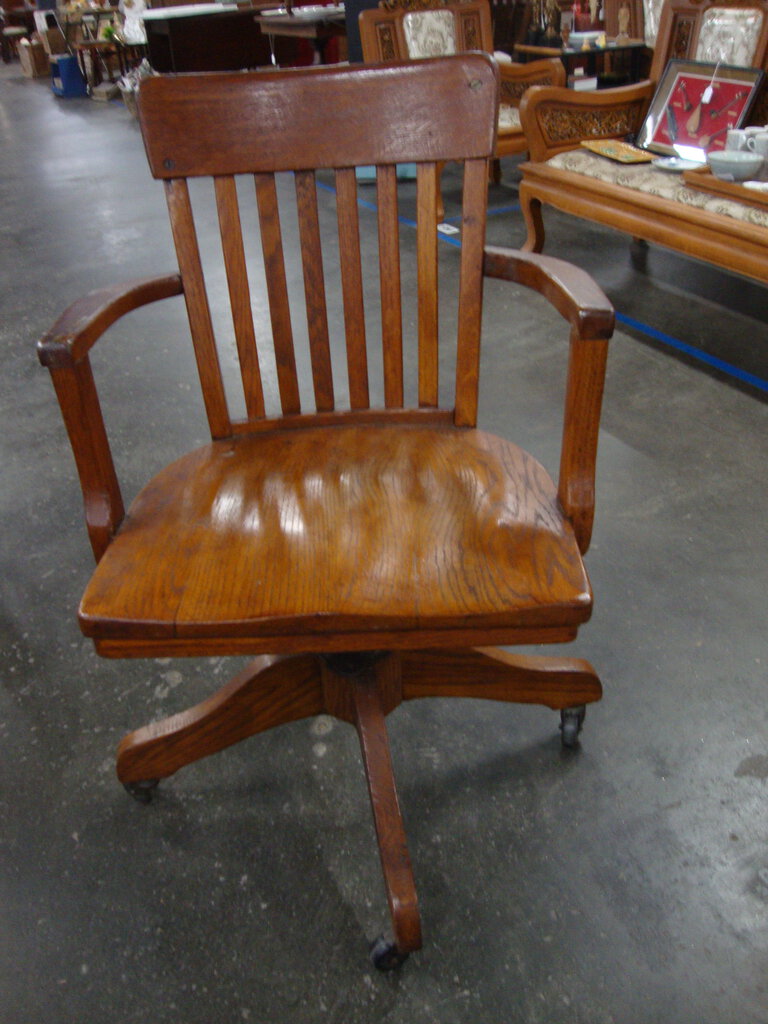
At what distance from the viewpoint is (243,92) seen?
106 cm

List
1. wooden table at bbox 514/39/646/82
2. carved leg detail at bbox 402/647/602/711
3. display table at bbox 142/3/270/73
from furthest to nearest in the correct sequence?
1. display table at bbox 142/3/270/73
2. wooden table at bbox 514/39/646/82
3. carved leg detail at bbox 402/647/602/711

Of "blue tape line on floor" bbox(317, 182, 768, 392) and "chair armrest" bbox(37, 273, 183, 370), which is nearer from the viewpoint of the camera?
"chair armrest" bbox(37, 273, 183, 370)

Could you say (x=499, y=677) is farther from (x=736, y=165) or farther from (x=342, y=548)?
(x=736, y=165)

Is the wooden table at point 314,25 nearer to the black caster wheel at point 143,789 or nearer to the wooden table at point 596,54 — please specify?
the wooden table at point 596,54

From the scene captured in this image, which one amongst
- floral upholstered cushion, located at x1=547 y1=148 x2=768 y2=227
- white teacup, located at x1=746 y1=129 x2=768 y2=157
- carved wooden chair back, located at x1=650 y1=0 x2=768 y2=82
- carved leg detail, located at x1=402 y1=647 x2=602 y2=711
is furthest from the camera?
carved wooden chair back, located at x1=650 y1=0 x2=768 y2=82

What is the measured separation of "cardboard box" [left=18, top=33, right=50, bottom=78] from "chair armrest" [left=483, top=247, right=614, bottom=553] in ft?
37.5

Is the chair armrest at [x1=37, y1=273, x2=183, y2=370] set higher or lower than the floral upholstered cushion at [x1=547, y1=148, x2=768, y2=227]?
higher

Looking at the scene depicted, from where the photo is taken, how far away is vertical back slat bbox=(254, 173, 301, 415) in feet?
3.65

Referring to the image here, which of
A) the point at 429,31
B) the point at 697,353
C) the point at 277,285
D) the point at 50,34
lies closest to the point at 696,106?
the point at 697,353

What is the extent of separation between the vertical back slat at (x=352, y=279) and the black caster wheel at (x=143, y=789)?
0.65 metres

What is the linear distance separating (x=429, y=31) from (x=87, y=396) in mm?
3401

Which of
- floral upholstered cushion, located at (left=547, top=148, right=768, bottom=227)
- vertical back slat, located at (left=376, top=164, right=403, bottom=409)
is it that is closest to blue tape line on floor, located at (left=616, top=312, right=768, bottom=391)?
floral upholstered cushion, located at (left=547, top=148, right=768, bottom=227)

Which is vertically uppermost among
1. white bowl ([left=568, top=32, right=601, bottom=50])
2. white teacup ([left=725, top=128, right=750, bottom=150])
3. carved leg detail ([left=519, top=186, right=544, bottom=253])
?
white bowl ([left=568, top=32, right=601, bottom=50])

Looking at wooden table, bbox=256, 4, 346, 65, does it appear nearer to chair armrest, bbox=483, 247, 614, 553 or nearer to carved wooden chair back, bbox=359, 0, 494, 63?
carved wooden chair back, bbox=359, 0, 494, 63
